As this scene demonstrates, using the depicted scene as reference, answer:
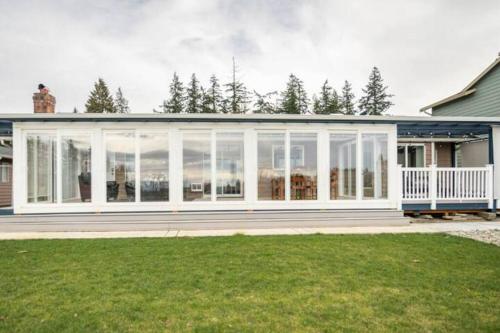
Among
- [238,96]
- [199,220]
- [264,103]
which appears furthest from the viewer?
[264,103]

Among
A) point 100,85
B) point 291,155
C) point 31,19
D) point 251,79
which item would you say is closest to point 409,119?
point 291,155

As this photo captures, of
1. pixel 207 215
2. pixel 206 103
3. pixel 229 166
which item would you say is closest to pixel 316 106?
pixel 206 103

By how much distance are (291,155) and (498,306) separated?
5680 mm

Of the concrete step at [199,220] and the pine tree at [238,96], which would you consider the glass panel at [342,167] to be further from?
the pine tree at [238,96]

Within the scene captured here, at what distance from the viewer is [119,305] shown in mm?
3219

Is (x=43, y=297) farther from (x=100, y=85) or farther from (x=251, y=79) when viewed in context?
(x=100, y=85)

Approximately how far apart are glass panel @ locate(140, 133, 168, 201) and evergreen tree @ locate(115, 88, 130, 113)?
30.0m

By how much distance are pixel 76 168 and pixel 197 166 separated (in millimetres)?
2964

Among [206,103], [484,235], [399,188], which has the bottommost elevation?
[484,235]

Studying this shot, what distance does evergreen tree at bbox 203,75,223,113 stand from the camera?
3142 centimetres

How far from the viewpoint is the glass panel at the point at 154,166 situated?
818 centimetres

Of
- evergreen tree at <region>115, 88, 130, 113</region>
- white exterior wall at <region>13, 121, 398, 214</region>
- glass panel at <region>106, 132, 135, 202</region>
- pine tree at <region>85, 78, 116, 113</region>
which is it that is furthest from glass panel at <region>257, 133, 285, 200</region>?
evergreen tree at <region>115, 88, 130, 113</region>

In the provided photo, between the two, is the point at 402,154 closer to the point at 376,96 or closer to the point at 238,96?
the point at 238,96

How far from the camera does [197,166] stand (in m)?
8.33
